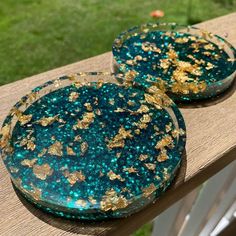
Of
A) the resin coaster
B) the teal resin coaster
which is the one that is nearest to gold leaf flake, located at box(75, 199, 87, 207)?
the teal resin coaster

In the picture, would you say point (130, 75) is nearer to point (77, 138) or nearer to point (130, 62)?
point (130, 62)

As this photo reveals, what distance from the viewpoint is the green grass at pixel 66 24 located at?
2.42m

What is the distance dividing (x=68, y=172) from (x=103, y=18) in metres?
2.32

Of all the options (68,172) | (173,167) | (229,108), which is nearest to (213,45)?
(229,108)

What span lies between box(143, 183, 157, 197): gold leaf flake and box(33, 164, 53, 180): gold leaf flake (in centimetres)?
16

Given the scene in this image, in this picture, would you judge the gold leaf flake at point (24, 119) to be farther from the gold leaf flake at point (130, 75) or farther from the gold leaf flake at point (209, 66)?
the gold leaf flake at point (209, 66)

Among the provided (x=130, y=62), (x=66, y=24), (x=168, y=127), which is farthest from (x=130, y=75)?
(x=66, y=24)

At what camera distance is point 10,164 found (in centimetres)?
67

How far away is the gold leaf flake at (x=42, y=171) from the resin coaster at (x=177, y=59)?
0.30 metres

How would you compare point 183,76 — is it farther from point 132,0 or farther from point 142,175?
point 132,0

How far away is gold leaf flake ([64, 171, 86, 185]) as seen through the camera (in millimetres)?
644

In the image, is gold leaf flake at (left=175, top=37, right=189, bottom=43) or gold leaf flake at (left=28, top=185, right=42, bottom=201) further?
gold leaf flake at (left=175, top=37, right=189, bottom=43)

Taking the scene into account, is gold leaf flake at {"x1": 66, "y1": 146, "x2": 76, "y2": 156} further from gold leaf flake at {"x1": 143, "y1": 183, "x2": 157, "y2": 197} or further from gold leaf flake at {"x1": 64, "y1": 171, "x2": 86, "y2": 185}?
gold leaf flake at {"x1": 143, "y1": 183, "x2": 157, "y2": 197}

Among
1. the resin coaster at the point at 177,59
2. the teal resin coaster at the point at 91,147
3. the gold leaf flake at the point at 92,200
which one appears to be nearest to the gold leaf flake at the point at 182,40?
the resin coaster at the point at 177,59
